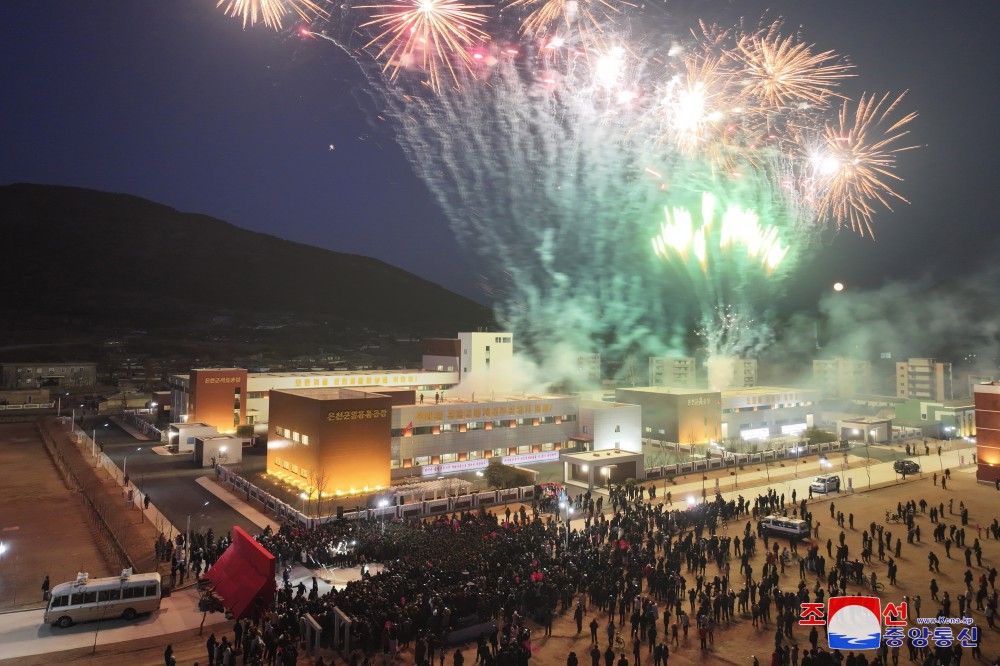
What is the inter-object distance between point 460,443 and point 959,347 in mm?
82776

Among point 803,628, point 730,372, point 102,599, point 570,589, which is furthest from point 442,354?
point 803,628

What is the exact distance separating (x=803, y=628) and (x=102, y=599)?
16053mm

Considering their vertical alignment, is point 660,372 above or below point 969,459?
above

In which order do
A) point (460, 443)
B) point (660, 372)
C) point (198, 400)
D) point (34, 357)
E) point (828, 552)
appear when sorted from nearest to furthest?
1. point (828, 552)
2. point (460, 443)
3. point (198, 400)
4. point (660, 372)
5. point (34, 357)

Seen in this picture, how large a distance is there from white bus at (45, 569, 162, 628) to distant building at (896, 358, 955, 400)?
226 feet

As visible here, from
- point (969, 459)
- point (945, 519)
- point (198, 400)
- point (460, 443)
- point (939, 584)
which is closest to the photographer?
point (939, 584)

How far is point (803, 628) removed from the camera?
13.9 meters

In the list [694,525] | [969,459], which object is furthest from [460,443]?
[969,459]

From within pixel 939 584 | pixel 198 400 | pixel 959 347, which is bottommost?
pixel 939 584

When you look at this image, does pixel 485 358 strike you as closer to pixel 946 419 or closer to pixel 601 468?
pixel 601 468

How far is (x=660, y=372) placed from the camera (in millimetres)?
73125

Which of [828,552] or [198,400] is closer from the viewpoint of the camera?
[828,552]

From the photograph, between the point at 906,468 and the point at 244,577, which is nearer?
the point at 244,577

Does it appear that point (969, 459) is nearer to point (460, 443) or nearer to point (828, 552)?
point (828, 552)
